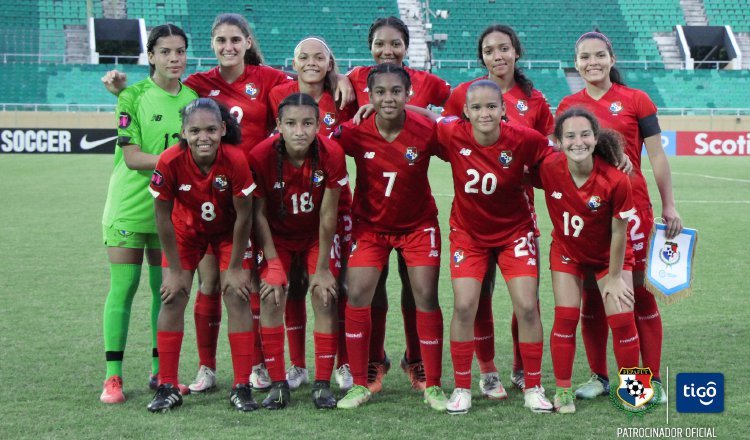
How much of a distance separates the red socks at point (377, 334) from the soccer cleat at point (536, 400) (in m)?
0.93

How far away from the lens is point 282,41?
1312 inches

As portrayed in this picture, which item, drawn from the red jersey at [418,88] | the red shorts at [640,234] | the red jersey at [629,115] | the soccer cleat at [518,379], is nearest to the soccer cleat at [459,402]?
the soccer cleat at [518,379]

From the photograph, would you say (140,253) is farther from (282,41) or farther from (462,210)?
(282,41)

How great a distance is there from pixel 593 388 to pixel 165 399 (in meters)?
2.07

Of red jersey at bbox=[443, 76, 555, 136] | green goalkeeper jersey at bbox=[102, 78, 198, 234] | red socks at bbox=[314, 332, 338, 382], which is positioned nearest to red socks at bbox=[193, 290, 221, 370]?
green goalkeeper jersey at bbox=[102, 78, 198, 234]

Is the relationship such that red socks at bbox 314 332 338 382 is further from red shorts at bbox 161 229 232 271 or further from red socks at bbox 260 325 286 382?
red shorts at bbox 161 229 232 271

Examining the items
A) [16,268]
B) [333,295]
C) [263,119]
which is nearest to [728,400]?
[333,295]

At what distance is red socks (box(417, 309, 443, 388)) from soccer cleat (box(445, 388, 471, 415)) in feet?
0.60

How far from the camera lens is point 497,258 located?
15.3ft

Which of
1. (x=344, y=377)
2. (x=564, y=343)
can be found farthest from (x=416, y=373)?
(x=564, y=343)

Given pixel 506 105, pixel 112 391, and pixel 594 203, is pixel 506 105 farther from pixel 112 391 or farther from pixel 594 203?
pixel 112 391

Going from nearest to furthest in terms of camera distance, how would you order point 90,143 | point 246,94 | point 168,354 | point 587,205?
point 587,205
point 168,354
point 246,94
point 90,143

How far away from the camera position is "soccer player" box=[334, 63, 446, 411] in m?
4.64

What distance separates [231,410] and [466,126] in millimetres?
1770
